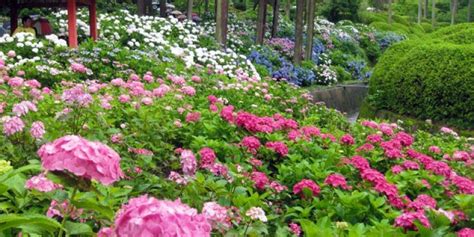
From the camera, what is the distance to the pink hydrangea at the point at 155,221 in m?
1.04

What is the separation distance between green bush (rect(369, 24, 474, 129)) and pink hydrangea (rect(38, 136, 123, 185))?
882cm

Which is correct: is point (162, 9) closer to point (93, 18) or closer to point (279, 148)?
point (93, 18)

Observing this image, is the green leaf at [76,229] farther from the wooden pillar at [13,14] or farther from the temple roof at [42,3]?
the wooden pillar at [13,14]

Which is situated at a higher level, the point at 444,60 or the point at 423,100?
the point at 444,60

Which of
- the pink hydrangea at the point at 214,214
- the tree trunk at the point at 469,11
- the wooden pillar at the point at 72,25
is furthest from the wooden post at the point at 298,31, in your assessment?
the tree trunk at the point at 469,11

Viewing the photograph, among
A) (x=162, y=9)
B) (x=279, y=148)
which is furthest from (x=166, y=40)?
(x=162, y=9)

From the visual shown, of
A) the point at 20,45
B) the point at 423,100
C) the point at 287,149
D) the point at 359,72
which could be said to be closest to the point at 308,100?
the point at 423,100

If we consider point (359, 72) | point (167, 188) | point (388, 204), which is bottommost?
point (359, 72)

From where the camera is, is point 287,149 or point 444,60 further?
point 444,60

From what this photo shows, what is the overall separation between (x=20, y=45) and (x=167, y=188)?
716 cm

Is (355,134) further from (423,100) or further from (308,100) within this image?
(423,100)

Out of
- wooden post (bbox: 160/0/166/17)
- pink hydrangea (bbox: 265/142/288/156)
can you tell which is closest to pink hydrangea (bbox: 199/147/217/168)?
pink hydrangea (bbox: 265/142/288/156)

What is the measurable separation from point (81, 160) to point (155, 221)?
0.32 metres

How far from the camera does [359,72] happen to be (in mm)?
18750
